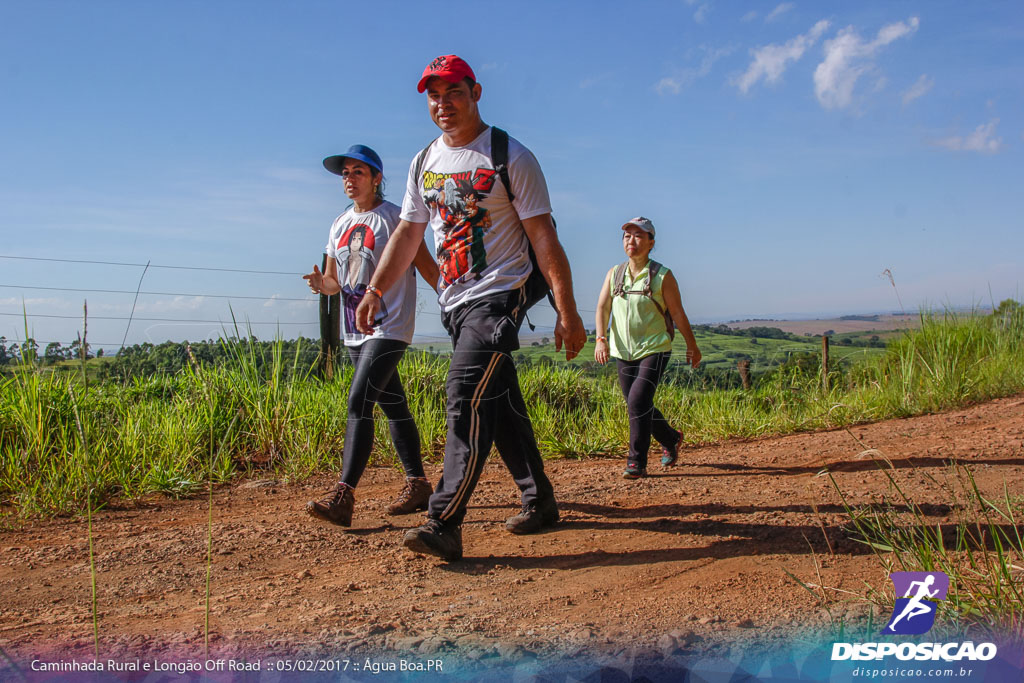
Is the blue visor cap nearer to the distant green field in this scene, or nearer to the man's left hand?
the man's left hand

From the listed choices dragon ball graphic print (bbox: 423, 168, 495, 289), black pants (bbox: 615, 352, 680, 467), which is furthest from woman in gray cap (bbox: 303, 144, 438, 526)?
black pants (bbox: 615, 352, 680, 467)

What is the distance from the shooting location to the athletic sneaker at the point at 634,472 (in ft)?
16.3

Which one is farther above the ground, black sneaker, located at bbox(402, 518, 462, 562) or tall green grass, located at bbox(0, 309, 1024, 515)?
tall green grass, located at bbox(0, 309, 1024, 515)

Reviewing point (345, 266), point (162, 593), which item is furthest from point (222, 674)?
point (345, 266)

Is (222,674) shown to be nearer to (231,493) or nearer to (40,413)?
(231,493)

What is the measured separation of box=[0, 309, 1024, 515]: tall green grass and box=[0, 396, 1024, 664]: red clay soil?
387 mm

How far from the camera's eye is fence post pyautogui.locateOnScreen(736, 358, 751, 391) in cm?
965

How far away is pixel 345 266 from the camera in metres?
4.20

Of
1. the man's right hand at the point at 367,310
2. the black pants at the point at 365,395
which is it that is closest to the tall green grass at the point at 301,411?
the black pants at the point at 365,395

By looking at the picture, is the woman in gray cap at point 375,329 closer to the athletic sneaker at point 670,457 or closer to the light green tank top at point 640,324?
the light green tank top at point 640,324

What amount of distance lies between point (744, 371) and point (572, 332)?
6980 mm

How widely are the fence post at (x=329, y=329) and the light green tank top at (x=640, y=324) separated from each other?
301 cm

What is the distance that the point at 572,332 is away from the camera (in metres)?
3.32

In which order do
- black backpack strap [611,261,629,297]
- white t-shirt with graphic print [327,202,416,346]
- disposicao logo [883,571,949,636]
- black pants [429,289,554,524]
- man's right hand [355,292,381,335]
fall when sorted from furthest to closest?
black backpack strap [611,261,629,297]
white t-shirt with graphic print [327,202,416,346]
man's right hand [355,292,381,335]
black pants [429,289,554,524]
disposicao logo [883,571,949,636]
